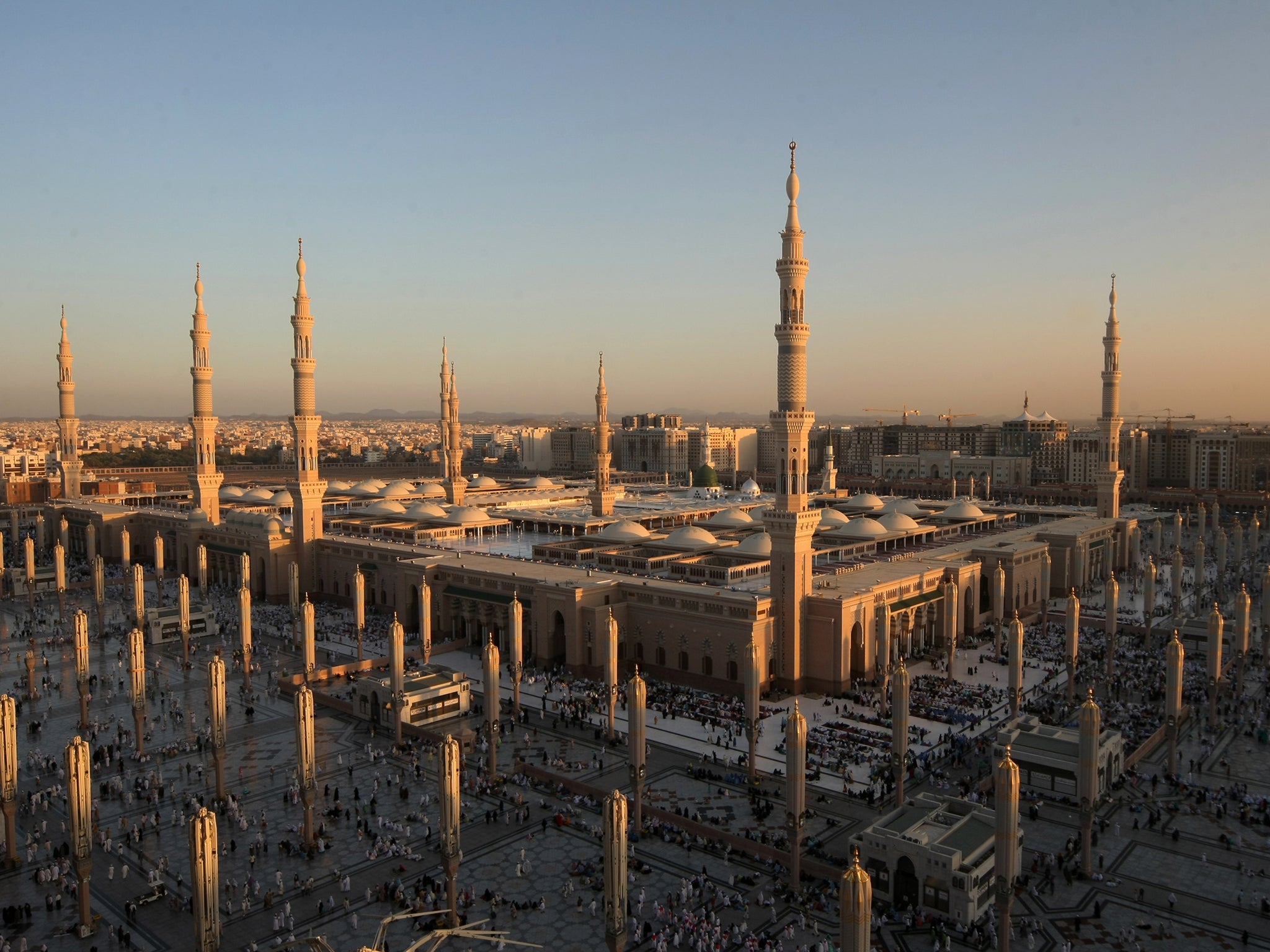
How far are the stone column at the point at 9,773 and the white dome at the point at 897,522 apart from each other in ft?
135

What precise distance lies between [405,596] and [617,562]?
397 inches

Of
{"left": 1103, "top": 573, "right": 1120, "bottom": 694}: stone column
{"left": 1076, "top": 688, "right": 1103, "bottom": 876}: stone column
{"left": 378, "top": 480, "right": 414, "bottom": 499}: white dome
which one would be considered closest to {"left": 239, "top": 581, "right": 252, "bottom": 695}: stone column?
{"left": 1076, "top": 688, "right": 1103, "bottom": 876}: stone column

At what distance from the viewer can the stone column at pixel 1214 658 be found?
99.2 ft

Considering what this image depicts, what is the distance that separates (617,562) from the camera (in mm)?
44375

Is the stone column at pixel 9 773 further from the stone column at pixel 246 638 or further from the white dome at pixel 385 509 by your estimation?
the white dome at pixel 385 509

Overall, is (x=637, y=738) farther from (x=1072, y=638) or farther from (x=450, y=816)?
(x=1072, y=638)

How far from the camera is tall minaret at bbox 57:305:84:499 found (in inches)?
2795

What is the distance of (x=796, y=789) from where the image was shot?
21.1 metres

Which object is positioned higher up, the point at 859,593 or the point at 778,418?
the point at 778,418

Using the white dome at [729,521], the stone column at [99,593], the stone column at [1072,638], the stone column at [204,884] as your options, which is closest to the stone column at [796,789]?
the stone column at [204,884]

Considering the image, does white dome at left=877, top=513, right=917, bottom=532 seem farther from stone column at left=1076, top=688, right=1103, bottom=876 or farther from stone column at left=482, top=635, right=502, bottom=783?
stone column at left=482, top=635, right=502, bottom=783

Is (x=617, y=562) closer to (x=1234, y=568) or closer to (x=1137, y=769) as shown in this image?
(x=1137, y=769)

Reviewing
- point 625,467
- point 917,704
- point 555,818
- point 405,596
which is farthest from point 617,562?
point 625,467

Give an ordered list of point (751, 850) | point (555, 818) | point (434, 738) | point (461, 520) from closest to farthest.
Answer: point (751, 850)
point (555, 818)
point (434, 738)
point (461, 520)
